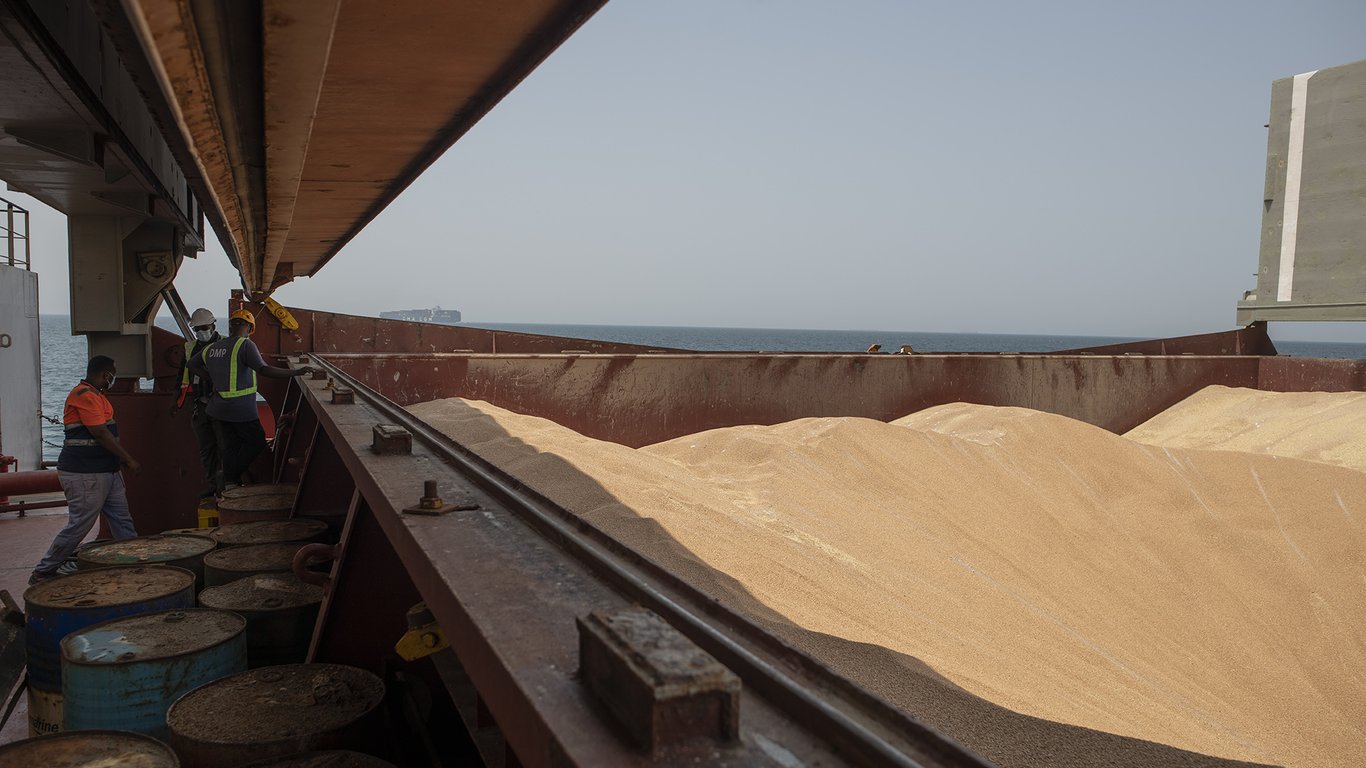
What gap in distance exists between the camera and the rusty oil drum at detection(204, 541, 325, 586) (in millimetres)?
4270

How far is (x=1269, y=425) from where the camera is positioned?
9.54 metres

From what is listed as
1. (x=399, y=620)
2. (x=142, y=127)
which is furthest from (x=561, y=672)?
(x=142, y=127)

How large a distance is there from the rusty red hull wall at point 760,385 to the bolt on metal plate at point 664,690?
6922 mm

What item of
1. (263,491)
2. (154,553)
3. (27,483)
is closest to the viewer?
(154,553)

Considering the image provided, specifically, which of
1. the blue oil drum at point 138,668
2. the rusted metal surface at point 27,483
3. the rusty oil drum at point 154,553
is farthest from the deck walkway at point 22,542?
the blue oil drum at point 138,668

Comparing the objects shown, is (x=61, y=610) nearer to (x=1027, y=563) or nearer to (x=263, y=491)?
(x=263, y=491)

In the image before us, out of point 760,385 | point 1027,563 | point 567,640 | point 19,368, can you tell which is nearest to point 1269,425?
point 1027,563

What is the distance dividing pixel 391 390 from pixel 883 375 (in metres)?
5.01

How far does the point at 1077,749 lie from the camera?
3.09 meters

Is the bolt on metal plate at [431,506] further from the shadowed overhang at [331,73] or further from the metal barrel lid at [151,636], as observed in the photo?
the metal barrel lid at [151,636]

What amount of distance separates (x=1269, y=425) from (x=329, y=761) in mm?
10190

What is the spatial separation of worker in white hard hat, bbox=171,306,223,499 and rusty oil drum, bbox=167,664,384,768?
5.32 meters

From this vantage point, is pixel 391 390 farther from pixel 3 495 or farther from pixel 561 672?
pixel 561 672

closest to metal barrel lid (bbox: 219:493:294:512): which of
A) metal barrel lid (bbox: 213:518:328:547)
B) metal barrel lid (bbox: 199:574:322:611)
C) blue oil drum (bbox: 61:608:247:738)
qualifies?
metal barrel lid (bbox: 213:518:328:547)
